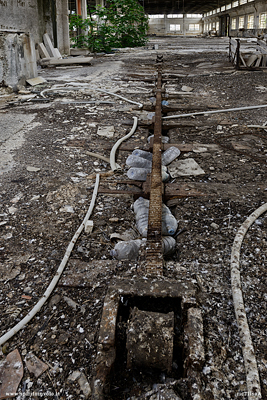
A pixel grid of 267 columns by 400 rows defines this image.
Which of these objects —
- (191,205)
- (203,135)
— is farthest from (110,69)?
(191,205)

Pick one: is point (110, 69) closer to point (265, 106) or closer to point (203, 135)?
point (265, 106)

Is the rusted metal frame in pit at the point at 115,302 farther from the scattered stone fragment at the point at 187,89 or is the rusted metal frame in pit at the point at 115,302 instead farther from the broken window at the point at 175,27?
the broken window at the point at 175,27

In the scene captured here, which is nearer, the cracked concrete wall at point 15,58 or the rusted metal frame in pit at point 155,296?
the rusted metal frame in pit at point 155,296

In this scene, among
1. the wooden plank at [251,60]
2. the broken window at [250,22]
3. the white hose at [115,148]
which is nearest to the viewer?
the white hose at [115,148]

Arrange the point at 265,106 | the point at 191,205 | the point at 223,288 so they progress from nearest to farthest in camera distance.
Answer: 1. the point at 223,288
2. the point at 191,205
3. the point at 265,106

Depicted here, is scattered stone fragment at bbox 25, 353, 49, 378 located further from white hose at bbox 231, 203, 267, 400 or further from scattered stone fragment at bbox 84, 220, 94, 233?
scattered stone fragment at bbox 84, 220, 94, 233

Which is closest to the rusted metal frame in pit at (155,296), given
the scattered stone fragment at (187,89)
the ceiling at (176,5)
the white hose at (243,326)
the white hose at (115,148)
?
the white hose at (243,326)

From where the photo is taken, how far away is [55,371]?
125cm

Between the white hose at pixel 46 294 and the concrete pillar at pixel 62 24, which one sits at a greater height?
the concrete pillar at pixel 62 24

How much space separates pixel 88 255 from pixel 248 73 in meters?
8.10

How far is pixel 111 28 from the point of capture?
624 inches

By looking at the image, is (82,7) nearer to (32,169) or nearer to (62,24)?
(62,24)

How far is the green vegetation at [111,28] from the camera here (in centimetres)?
1447

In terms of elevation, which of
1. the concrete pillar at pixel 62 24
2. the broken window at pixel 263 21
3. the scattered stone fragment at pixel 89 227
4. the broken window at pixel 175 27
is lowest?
the scattered stone fragment at pixel 89 227
